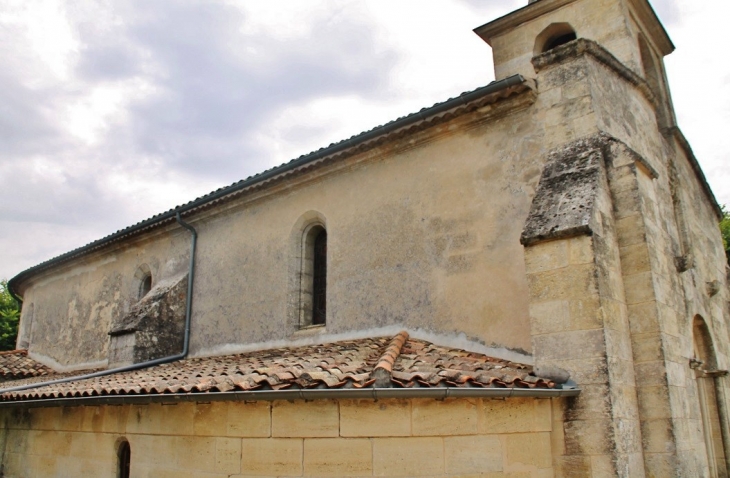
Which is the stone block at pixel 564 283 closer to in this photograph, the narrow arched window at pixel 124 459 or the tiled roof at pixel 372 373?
the tiled roof at pixel 372 373

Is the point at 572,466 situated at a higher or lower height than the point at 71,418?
lower

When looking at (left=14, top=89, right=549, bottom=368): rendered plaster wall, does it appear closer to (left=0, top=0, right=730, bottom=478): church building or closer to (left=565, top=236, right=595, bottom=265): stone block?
(left=0, top=0, right=730, bottom=478): church building

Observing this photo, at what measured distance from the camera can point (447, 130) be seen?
28.4 feet

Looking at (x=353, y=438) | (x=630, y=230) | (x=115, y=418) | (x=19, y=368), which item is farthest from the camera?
(x=19, y=368)

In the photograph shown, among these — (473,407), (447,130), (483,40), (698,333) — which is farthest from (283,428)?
(483,40)

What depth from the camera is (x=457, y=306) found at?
7.97m

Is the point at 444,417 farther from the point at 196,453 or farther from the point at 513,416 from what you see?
the point at 196,453

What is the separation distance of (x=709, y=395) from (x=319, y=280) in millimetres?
6301

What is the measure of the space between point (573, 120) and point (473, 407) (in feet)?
12.8

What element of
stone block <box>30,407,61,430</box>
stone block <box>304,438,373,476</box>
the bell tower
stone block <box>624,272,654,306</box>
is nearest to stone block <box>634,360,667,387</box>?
stone block <box>624,272,654,306</box>

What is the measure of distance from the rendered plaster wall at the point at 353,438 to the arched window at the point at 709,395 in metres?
3.81

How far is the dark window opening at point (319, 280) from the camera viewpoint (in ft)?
34.2

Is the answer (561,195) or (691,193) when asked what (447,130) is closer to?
(561,195)

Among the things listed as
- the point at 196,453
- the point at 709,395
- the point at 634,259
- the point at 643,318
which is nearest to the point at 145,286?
the point at 196,453
